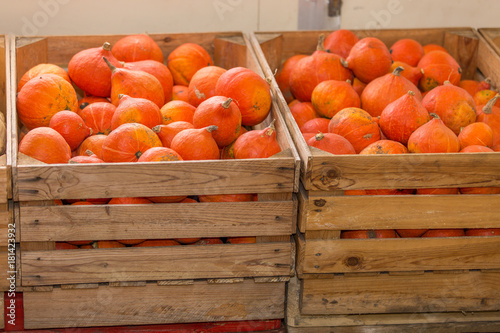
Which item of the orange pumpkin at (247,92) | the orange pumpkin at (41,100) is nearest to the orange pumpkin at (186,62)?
the orange pumpkin at (247,92)

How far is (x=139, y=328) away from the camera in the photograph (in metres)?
1.98

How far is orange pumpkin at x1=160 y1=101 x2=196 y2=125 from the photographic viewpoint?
221 centimetres

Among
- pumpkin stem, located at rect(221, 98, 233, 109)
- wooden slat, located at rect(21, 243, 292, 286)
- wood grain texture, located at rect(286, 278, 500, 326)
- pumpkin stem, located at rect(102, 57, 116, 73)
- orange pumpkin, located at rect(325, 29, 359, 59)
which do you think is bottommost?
wood grain texture, located at rect(286, 278, 500, 326)

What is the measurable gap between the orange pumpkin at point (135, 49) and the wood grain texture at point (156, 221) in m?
1.10

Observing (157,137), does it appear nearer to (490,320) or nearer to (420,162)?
(420,162)

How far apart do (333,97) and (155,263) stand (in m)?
1.04

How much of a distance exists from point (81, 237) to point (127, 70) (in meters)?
0.83

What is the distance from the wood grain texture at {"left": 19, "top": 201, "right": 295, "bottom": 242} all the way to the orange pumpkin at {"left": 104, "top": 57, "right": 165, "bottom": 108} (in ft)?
2.14

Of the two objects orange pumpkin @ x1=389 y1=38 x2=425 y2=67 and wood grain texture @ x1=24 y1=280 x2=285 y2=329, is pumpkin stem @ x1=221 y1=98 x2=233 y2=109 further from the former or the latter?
orange pumpkin @ x1=389 y1=38 x2=425 y2=67

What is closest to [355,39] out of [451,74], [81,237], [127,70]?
[451,74]

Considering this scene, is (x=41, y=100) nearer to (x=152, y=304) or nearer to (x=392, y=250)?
(x=152, y=304)

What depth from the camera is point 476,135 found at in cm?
209

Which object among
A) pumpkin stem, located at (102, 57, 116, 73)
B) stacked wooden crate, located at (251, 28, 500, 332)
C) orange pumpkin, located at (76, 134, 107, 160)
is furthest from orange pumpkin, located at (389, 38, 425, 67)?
orange pumpkin, located at (76, 134, 107, 160)

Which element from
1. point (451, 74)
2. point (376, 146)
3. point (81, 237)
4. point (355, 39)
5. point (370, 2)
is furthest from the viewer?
point (370, 2)
